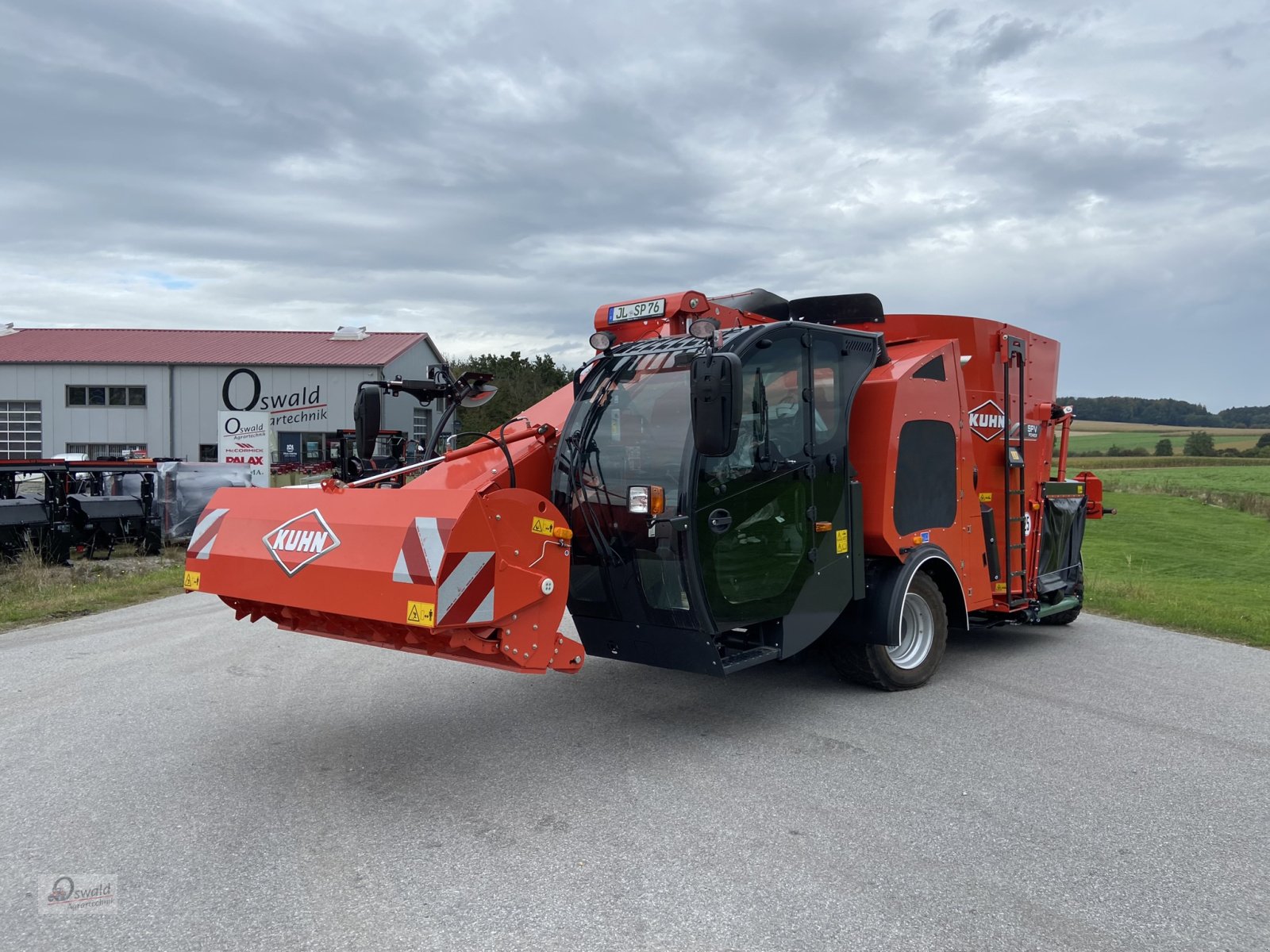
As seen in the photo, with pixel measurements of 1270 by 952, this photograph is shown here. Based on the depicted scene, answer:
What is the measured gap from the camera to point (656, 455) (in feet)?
16.7

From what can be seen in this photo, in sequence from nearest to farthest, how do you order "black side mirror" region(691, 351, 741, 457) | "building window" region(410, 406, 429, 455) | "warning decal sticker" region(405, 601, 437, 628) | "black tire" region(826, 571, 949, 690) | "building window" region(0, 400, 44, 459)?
1. "warning decal sticker" region(405, 601, 437, 628)
2. "black side mirror" region(691, 351, 741, 457)
3. "black tire" region(826, 571, 949, 690)
4. "building window" region(0, 400, 44, 459)
5. "building window" region(410, 406, 429, 455)

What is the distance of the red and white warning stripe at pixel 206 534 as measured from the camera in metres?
5.15

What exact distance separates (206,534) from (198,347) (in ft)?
138

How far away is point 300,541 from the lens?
4766 mm

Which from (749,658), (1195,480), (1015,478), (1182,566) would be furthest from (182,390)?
(1195,480)

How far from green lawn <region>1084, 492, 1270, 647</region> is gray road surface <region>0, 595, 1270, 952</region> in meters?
3.40

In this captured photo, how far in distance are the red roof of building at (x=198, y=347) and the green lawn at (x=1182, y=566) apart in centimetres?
2830

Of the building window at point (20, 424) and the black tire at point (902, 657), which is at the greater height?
the building window at point (20, 424)

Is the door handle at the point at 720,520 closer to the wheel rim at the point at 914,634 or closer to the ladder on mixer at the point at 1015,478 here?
the wheel rim at the point at 914,634

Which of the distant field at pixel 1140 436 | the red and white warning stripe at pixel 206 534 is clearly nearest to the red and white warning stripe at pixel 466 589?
the red and white warning stripe at pixel 206 534

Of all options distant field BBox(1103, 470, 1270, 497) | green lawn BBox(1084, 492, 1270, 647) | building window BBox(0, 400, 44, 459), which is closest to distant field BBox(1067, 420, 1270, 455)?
distant field BBox(1103, 470, 1270, 497)

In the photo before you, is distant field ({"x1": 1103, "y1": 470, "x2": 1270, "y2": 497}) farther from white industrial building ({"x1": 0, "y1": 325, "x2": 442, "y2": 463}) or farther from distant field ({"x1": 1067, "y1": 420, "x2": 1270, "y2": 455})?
white industrial building ({"x1": 0, "y1": 325, "x2": 442, "y2": 463})

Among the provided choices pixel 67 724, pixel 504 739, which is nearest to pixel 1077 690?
pixel 504 739

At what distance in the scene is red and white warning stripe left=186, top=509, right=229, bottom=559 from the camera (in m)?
5.15
